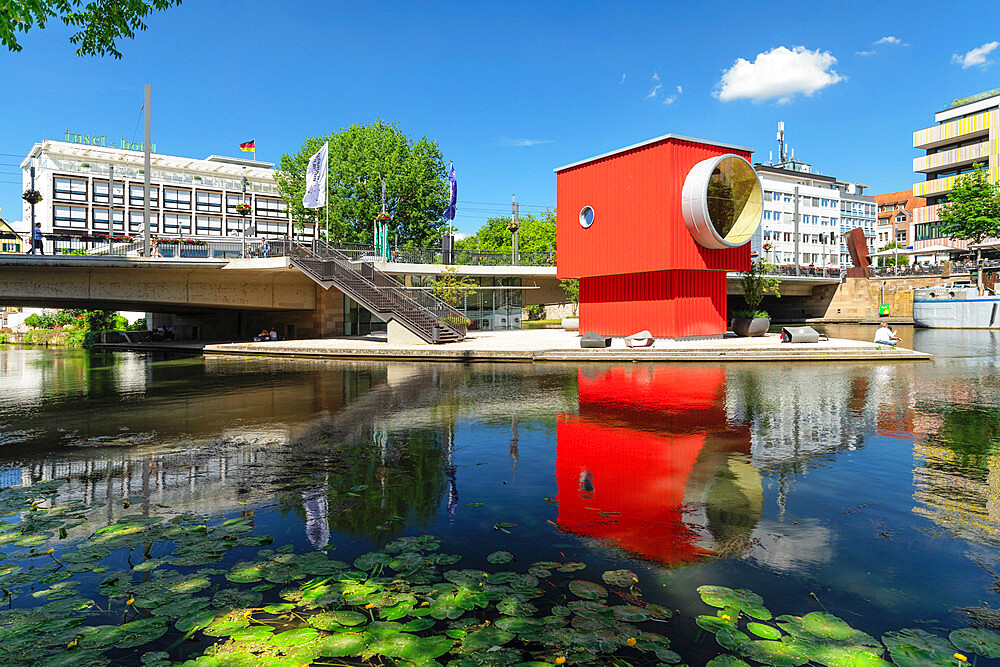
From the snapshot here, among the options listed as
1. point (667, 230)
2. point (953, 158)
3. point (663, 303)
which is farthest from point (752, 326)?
point (953, 158)

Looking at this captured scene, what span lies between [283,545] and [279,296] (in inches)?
1338

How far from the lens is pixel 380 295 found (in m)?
30.9

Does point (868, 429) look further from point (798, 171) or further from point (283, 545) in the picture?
point (798, 171)

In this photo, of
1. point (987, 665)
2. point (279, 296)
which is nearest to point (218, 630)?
point (987, 665)

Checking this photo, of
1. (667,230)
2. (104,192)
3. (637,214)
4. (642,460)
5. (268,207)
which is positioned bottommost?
(642,460)

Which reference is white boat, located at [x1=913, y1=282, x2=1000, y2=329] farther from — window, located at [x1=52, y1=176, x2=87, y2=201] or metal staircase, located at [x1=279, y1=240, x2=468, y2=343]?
window, located at [x1=52, y1=176, x2=87, y2=201]

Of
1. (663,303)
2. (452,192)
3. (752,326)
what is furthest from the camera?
(452,192)

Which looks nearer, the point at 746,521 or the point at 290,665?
the point at 290,665

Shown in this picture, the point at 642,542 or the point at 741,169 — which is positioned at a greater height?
the point at 741,169

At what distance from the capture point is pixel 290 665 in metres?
3.13

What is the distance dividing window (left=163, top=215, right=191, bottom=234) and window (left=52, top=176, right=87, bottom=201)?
13000mm

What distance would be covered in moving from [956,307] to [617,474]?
55.9 metres

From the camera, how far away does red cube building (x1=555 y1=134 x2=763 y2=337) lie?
28.1 metres

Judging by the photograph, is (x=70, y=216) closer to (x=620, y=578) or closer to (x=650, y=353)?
(x=650, y=353)
